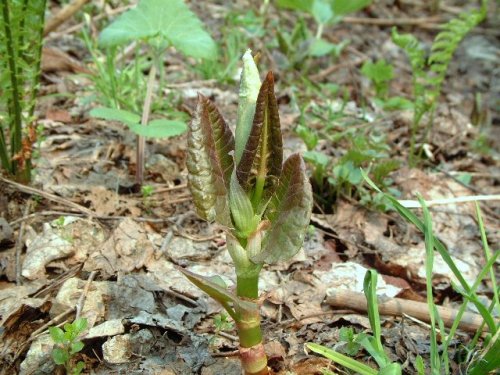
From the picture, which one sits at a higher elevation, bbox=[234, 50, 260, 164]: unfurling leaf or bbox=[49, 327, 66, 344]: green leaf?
bbox=[234, 50, 260, 164]: unfurling leaf

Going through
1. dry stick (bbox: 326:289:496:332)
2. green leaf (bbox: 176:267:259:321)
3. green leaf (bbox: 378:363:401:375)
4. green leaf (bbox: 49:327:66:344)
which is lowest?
dry stick (bbox: 326:289:496:332)

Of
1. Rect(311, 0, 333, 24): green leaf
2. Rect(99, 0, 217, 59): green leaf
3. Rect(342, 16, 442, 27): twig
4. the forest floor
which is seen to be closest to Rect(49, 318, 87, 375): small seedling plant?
the forest floor

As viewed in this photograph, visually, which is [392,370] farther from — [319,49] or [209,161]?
[319,49]

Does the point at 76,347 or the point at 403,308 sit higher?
the point at 76,347

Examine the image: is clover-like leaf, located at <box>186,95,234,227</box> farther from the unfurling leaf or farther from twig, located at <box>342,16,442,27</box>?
twig, located at <box>342,16,442,27</box>

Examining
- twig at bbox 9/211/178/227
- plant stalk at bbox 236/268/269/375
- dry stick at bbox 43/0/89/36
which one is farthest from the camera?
dry stick at bbox 43/0/89/36

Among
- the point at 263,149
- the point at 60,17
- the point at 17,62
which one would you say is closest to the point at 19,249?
the point at 17,62

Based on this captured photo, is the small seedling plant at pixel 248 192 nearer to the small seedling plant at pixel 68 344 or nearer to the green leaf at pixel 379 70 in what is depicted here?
the small seedling plant at pixel 68 344

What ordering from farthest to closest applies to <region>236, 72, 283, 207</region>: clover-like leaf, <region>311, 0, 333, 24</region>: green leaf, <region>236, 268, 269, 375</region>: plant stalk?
1. <region>311, 0, 333, 24</region>: green leaf
2. <region>236, 268, 269, 375</region>: plant stalk
3. <region>236, 72, 283, 207</region>: clover-like leaf
